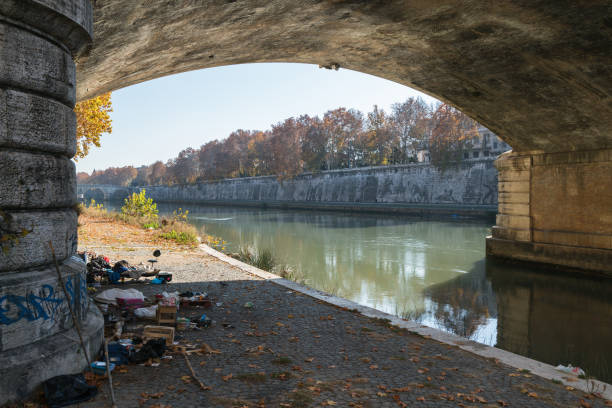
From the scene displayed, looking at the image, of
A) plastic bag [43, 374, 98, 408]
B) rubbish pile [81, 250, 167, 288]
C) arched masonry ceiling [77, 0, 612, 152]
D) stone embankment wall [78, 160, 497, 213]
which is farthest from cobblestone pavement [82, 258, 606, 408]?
stone embankment wall [78, 160, 497, 213]

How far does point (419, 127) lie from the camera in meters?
51.8

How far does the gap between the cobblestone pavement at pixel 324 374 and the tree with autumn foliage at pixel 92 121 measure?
13628 millimetres

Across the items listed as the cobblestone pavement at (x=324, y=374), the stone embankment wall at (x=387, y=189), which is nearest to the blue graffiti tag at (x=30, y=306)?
the cobblestone pavement at (x=324, y=374)

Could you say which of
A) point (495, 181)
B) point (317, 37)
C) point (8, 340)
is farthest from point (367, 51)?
point (495, 181)

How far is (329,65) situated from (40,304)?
949cm

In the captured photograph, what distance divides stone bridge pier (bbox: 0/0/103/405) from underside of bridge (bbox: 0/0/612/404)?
0.01 meters

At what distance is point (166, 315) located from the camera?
5.30 meters

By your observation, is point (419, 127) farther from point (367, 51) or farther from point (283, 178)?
point (367, 51)

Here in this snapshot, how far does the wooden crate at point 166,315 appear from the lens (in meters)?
5.25

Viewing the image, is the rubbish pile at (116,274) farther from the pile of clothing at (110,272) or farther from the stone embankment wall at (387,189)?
the stone embankment wall at (387,189)

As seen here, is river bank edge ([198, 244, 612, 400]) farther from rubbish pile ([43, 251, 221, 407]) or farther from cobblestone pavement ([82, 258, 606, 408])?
rubbish pile ([43, 251, 221, 407])

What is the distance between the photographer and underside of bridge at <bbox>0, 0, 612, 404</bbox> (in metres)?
3.43

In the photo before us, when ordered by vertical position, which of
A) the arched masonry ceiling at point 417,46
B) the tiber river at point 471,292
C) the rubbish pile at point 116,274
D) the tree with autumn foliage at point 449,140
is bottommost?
the tiber river at point 471,292

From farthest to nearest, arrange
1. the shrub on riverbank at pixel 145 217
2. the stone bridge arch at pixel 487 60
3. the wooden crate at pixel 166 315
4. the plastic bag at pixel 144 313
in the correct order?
the shrub on riverbank at pixel 145 217
the stone bridge arch at pixel 487 60
the plastic bag at pixel 144 313
the wooden crate at pixel 166 315
